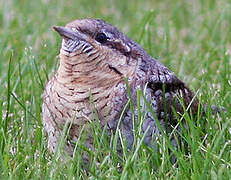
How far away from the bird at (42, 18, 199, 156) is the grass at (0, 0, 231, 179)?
0.12 m

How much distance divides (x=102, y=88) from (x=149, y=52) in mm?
2028

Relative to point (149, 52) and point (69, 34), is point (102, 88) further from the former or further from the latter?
point (149, 52)

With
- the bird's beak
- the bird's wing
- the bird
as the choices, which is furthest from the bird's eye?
the bird's wing

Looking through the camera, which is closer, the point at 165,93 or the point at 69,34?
the point at 69,34

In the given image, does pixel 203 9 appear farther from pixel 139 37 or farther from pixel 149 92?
pixel 149 92

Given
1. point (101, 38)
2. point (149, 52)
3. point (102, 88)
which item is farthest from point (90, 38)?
point (149, 52)

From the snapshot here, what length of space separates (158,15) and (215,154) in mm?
4578

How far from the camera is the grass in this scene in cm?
367

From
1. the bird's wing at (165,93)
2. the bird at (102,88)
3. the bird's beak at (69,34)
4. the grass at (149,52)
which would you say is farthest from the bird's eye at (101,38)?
the grass at (149,52)

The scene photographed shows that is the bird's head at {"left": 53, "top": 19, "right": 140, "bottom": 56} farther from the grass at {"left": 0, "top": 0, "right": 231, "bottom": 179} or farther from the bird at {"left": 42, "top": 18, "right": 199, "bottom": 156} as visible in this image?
the grass at {"left": 0, "top": 0, "right": 231, "bottom": 179}

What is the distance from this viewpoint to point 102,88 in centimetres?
404

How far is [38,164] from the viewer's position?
148 inches

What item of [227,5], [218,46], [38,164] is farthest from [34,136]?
[227,5]

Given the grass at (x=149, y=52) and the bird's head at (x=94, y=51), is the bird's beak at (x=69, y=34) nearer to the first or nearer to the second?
A: the bird's head at (x=94, y=51)
